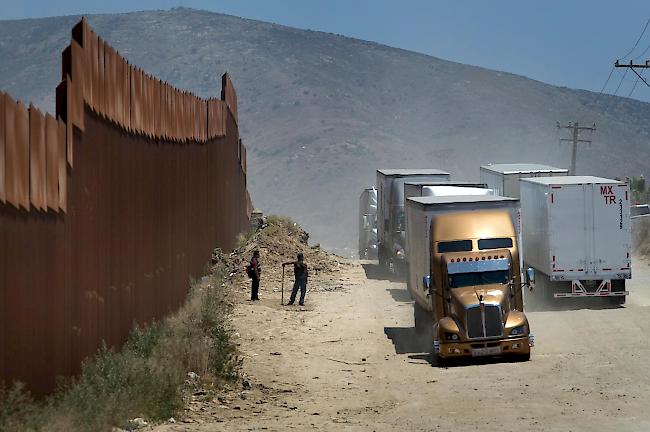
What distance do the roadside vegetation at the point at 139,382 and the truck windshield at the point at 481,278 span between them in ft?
14.5

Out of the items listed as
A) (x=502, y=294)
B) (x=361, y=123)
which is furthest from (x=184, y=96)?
(x=361, y=123)

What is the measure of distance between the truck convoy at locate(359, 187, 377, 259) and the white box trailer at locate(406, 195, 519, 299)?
2690cm

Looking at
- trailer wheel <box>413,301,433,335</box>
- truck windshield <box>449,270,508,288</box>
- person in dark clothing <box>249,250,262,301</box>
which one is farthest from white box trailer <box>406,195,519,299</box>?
person in dark clothing <box>249,250,262,301</box>

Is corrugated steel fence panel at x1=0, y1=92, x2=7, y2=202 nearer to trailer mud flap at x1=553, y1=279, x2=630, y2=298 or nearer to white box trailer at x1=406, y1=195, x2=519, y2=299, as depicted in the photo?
white box trailer at x1=406, y1=195, x2=519, y2=299

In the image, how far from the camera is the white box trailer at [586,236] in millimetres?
31719

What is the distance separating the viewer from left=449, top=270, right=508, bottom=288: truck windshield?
23.5 m

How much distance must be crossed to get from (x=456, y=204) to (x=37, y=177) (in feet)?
36.3

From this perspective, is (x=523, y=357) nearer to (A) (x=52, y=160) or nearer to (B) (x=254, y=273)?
(A) (x=52, y=160)

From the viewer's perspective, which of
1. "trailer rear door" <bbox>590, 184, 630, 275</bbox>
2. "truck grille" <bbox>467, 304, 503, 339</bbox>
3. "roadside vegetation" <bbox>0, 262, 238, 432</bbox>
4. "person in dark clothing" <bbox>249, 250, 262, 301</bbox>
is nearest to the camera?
"roadside vegetation" <bbox>0, 262, 238, 432</bbox>

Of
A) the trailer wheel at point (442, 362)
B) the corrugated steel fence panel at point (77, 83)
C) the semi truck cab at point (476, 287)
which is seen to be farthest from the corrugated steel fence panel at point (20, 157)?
the trailer wheel at point (442, 362)

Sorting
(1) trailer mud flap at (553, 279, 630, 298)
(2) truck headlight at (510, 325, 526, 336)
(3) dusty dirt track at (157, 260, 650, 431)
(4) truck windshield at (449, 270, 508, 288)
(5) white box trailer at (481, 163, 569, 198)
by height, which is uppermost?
(5) white box trailer at (481, 163, 569, 198)

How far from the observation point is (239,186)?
164 ft

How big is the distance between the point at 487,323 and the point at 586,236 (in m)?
9.96

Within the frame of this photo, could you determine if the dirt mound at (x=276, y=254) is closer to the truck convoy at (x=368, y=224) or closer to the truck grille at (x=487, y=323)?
the truck convoy at (x=368, y=224)
